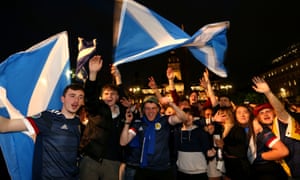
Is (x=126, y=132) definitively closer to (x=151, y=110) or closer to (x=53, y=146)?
(x=151, y=110)

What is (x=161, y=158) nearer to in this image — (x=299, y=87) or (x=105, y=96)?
(x=105, y=96)

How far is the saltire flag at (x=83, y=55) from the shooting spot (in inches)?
208

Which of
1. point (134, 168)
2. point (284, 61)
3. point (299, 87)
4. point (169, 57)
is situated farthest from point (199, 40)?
point (169, 57)

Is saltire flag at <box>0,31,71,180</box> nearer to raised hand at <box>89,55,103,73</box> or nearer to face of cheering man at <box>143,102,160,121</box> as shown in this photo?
raised hand at <box>89,55,103,73</box>

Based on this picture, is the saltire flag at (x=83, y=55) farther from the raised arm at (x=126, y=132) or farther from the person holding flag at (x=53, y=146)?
the person holding flag at (x=53, y=146)

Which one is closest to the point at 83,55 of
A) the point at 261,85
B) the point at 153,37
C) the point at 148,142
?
the point at 153,37

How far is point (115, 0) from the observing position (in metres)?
5.36

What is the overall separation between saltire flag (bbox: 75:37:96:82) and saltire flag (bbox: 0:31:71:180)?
1.54 ft

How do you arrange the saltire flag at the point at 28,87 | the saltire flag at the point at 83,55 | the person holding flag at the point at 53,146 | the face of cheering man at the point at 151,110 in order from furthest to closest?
the saltire flag at the point at 83,55, the face of cheering man at the point at 151,110, the saltire flag at the point at 28,87, the person holding flag at the point at 53,146

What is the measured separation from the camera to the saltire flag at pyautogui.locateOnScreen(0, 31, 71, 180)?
3.86m

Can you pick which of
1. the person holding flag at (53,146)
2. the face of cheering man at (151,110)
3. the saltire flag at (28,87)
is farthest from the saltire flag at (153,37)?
the person holding flag at (53,146)

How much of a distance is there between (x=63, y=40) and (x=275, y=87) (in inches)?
4173

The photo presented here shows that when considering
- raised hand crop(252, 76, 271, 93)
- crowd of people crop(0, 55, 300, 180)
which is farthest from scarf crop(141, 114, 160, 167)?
raised hand crop(252, 76, 271, 93)

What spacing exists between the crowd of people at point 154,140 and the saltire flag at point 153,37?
0.69 meters
